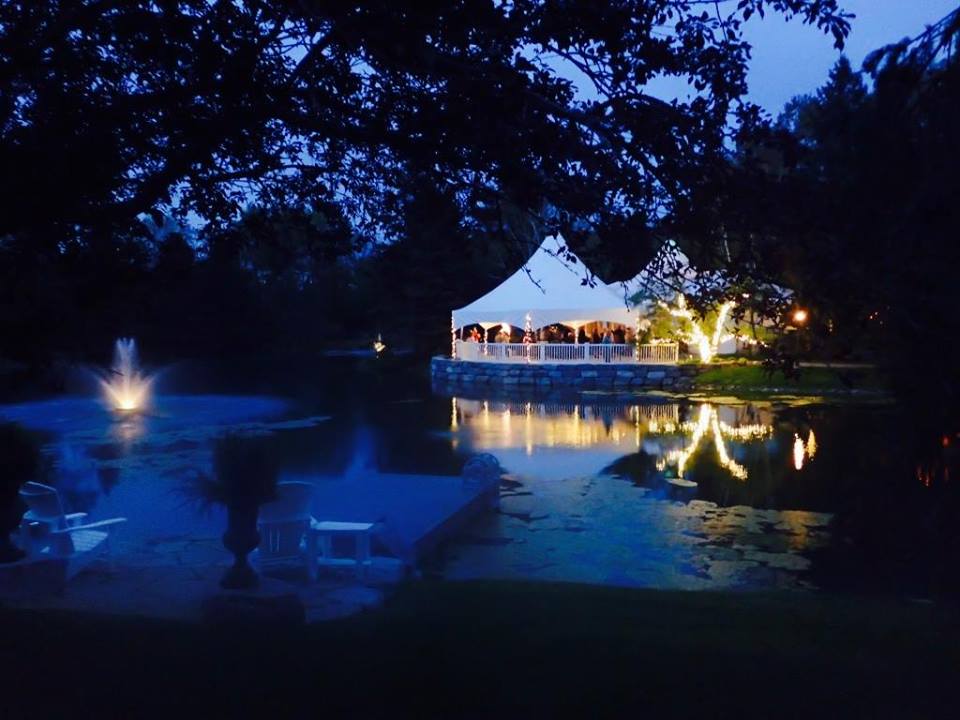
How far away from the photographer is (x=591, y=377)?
32.1m

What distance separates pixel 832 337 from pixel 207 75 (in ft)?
12.7

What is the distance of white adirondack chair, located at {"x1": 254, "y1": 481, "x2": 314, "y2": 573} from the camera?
7.64 meters

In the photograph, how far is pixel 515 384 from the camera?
1284 inches

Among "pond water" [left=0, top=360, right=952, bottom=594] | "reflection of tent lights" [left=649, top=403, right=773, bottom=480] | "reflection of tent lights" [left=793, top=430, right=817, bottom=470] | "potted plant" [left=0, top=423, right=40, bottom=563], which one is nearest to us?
"potted plant" [left=0, top=423, right=40, bottom=563]

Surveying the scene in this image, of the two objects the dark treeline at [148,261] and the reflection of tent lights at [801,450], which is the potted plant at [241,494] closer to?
the dark treeline at [148,261]

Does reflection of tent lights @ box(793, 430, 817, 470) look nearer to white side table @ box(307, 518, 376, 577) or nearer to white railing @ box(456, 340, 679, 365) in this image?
white side table @ box(307, 518, 376, 577)

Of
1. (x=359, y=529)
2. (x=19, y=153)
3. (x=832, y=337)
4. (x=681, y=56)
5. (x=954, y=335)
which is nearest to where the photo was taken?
(x=954, y=335)

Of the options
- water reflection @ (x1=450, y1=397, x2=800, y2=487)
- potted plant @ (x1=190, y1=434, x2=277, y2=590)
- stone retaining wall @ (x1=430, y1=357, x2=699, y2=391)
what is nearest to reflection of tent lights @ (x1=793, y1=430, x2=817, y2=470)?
water reflection @ (x1=450, y1=397, x2=800, y2=487)

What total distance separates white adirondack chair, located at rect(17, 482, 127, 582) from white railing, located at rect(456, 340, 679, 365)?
25.7 metres

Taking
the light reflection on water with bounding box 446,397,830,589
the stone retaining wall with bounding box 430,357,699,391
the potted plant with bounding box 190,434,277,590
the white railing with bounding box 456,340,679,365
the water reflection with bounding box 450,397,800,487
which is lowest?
the light reflection on water with bounding box 446,397,830,589

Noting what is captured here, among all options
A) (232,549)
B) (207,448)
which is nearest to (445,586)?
(232,549)

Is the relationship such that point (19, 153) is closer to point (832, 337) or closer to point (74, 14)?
point (74, 14)

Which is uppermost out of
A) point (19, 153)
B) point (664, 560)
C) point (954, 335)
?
point (19, 153)

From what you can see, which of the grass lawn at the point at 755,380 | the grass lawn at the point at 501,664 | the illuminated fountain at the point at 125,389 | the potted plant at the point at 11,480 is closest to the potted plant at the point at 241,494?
the grass lawn at the point at 501,664
